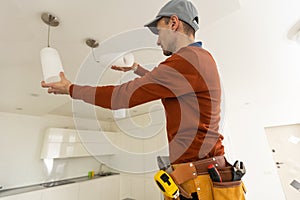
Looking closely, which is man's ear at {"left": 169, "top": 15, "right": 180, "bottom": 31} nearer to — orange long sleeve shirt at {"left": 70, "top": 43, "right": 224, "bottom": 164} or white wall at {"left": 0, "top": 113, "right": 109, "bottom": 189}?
orange long sleeve shirt at {"left": 70, "top": 43, "right": 224, "bottom": 164}

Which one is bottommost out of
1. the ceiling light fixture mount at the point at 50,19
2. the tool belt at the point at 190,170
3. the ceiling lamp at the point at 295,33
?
the tool belt at the point at 190,170

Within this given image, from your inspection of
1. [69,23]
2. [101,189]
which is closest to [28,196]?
[101,189]

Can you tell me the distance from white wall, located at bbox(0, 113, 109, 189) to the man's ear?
143 inches

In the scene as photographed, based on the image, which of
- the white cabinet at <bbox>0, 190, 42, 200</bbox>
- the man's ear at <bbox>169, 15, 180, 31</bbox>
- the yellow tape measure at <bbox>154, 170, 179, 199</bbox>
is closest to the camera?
the yellow tape measure at <bbox>154, 170, 179, 199</bbox>

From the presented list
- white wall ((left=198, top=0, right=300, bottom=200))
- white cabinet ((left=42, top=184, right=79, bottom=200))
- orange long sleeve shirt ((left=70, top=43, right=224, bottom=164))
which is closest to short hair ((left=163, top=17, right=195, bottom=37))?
orange long sleeve shirt ((left=70, top=43, right=224, bottom=164))

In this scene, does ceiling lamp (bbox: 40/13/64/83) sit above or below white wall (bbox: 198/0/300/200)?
below

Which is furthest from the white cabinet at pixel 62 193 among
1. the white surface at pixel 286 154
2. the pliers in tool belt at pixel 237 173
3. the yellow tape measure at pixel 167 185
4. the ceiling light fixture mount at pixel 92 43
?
the white surface at pixel 286 154

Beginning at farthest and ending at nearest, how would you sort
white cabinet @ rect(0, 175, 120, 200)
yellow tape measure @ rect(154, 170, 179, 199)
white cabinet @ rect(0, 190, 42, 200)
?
white cabinet @ rect(0, 175, 120, 200), white cabinet @ rect(0, 190, 42, 200), yellow tape measure @ rect(154, 170, 179, 199)

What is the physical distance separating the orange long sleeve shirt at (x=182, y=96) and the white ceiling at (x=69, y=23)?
0.53 metres

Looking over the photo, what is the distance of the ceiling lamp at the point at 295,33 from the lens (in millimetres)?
→ 1284

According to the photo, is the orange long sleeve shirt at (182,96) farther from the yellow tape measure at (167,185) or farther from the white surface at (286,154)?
the white surface at (286,154)

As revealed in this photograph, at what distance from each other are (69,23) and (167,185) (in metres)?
1.06

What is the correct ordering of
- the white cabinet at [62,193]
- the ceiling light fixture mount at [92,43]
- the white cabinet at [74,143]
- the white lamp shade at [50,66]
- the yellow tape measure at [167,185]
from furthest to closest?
the white cabinet at [74,143]
the white cabinet at [62,193]
the ceiling light fixture mount at [92,43]
the white lamp shade at [50,66]
the yellow tape measure at [167,185]

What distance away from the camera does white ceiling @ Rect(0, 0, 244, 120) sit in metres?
0.88
